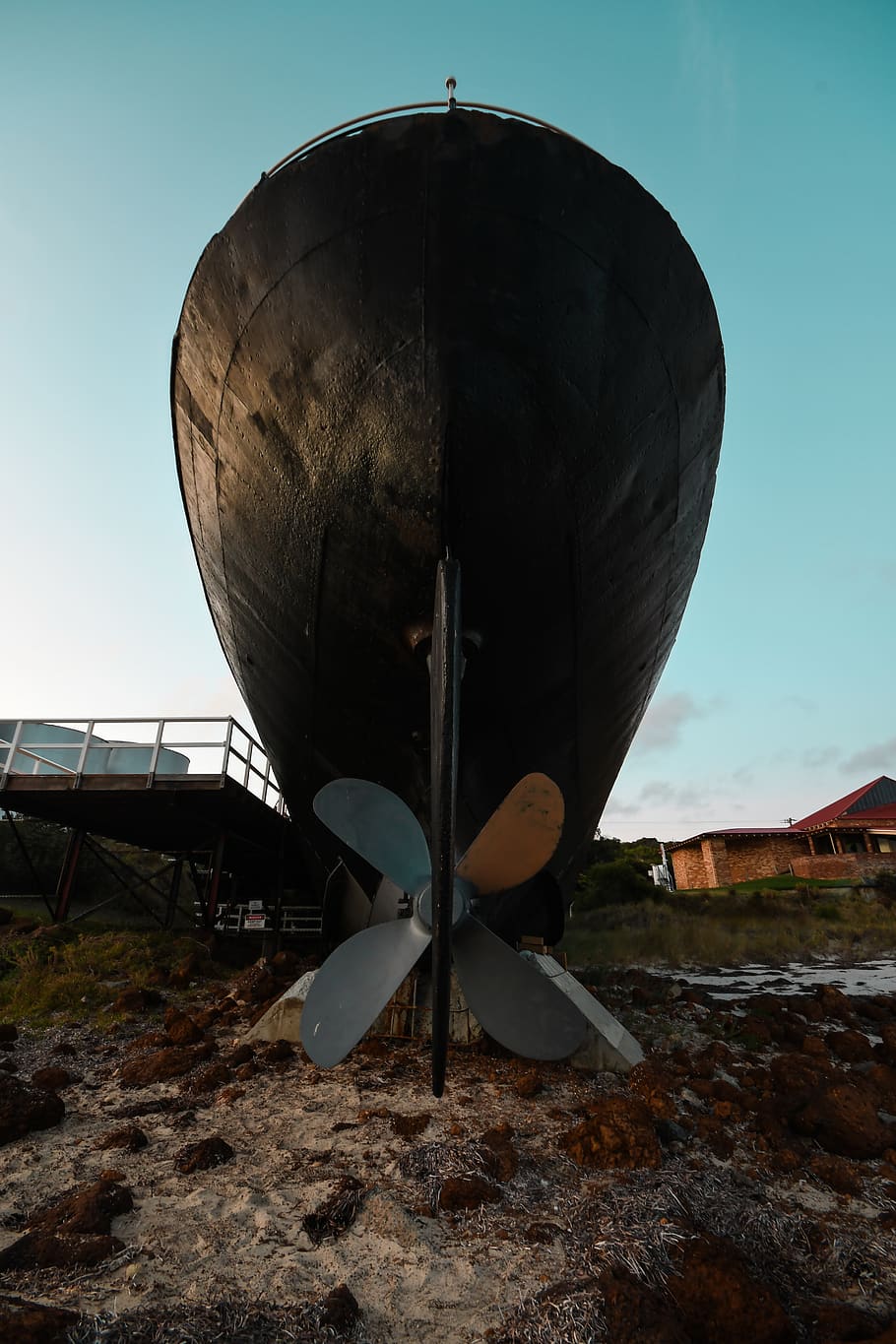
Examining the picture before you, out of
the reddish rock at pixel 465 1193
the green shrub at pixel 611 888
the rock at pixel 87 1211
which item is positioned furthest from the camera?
the green shrub at pixel 611 888

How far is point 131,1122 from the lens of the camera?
3.87 meters

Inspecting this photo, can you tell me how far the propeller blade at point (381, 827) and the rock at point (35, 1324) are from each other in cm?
196

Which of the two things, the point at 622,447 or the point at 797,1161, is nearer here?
the point at 797,1161

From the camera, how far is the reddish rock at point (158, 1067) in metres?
4.63

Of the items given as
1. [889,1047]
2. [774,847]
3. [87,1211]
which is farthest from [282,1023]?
[774,847]

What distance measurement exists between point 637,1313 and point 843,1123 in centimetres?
240

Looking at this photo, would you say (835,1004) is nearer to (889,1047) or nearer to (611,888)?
(889,1047)

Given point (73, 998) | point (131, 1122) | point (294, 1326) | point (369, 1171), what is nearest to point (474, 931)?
point (369, 1171)

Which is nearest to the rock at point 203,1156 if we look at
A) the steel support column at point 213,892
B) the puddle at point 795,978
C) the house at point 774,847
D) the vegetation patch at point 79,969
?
the vegetation patch at point 79,969

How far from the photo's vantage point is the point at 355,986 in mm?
3277

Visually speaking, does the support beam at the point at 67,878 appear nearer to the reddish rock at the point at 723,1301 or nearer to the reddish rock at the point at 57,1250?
the reddish rock at the point at 57,1250

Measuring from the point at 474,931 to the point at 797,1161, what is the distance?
219cm

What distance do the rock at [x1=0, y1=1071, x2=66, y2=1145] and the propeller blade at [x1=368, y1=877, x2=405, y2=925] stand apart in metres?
2.19

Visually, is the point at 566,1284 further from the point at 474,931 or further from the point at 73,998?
the point at 73,998
